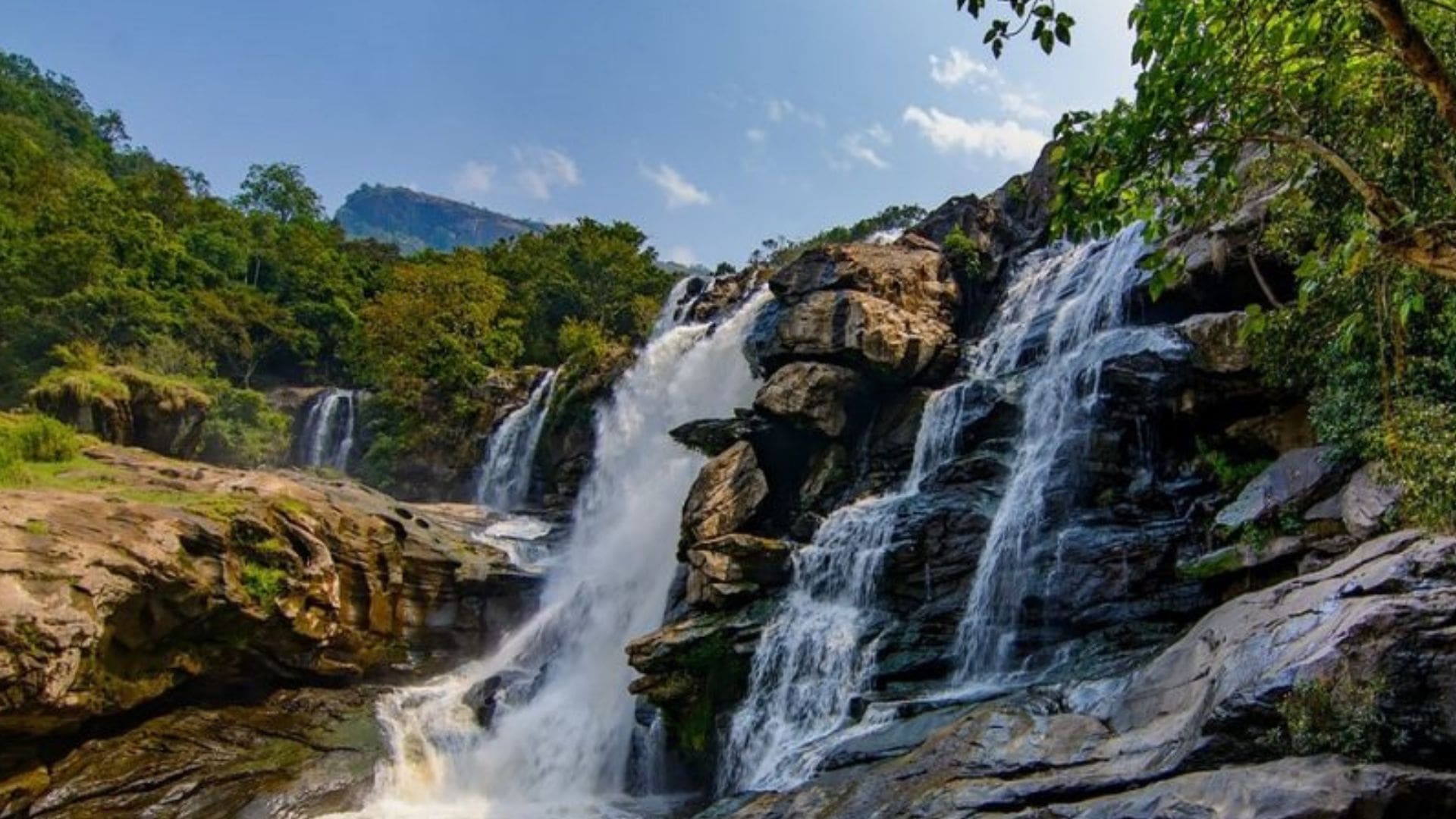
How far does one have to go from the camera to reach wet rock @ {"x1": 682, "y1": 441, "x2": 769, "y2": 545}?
1778 cm

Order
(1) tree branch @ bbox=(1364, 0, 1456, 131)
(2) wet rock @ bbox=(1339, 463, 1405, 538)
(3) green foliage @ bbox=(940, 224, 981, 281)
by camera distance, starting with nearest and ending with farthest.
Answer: (1) tree branch @ bbox=(1364, 0, 1456, 131), (2) wet rock @ bbox=(1339, 463, 1405, 538), (3) green foliage @ bbox=(940, 224, 981, 281)

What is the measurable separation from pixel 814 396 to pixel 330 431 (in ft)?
90.1

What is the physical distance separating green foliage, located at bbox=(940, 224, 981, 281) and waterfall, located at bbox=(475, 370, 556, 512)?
16119 mm

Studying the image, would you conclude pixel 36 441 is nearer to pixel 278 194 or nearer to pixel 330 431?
pixel 330 431

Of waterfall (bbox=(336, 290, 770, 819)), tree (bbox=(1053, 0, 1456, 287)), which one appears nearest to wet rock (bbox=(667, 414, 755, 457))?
waterfall (bbox=(336, 290, 770, 819))

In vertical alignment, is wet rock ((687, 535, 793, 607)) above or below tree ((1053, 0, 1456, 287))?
below

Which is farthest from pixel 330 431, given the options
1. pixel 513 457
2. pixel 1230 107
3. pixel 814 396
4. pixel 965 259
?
pixel 1230 107

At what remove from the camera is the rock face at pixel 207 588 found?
39.7ft

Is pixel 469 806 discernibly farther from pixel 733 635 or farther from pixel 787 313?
pixel 787 313

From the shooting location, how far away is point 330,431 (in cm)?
3747

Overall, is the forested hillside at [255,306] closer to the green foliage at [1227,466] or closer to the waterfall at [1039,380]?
the waterfall at [1039,380]

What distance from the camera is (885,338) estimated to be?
1967cm

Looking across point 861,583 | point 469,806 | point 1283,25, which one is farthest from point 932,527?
point 1283,25

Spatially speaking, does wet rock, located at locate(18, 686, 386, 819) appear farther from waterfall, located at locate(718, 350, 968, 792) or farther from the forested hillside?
the forested hillside
